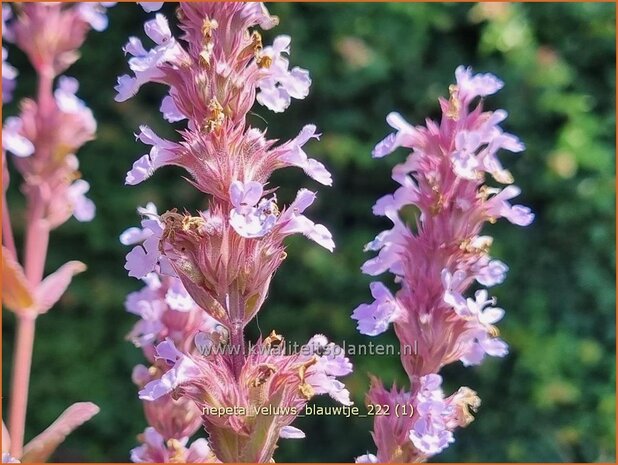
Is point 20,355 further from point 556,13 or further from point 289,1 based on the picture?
point 556,13

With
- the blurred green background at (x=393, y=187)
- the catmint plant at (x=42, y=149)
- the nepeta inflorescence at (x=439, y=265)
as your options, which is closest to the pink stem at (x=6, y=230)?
the catmint plant at (x=42, y=149)

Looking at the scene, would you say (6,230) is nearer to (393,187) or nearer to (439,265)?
(439,265)

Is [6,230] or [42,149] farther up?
[42,149]

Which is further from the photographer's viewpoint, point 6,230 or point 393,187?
point 393,187

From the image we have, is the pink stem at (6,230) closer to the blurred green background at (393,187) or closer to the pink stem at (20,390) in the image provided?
the pink stem at (20,390)

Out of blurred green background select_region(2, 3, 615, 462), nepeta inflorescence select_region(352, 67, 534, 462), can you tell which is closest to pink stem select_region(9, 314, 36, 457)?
nepeta inflorescence select_region(352, 67, 534, 462)

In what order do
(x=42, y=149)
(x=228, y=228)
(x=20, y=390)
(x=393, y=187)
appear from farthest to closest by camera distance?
(x=393, y=187), (x=42, y=149), (x=20, y=390), (x=228, y=228)

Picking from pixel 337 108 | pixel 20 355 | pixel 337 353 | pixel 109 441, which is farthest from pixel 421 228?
pixel 109 441

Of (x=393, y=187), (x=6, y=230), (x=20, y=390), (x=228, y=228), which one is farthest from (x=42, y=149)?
(x=393, y=187)
